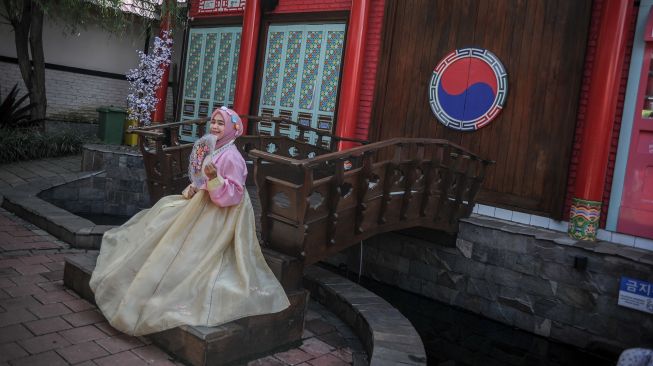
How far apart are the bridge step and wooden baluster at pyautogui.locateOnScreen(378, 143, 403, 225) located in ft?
4.73

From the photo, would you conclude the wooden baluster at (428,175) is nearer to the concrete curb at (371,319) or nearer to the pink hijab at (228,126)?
the concrete curb at (371,319)

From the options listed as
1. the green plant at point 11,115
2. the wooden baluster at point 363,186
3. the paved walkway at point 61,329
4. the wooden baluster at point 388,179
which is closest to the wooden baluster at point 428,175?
the wooden baluster at point 388,179

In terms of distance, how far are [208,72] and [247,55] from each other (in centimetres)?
162

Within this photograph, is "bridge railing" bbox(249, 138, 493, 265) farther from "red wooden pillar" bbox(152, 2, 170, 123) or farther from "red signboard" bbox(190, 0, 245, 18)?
"red wooden pillar" bbox(152, 2, 170, 123)

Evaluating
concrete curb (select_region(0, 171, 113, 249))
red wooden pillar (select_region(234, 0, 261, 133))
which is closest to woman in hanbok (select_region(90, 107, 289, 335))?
concrete curb (select_region(0, 171, 113, 249))

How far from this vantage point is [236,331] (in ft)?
12.2

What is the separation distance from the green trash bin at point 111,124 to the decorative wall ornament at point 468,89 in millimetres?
8029

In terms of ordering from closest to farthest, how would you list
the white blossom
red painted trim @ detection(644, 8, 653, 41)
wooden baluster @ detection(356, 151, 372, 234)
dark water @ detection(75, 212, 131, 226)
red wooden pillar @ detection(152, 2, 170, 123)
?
1. wooden baluster @ detection(356, 151, 372, 234)
2. red painted trim @ detection(644, 8, 653, 41)
3. dark water @ detection(75, 212, 131, 226)
4. the white blossom
5. red wooden pillar @ detection(152, 2, 170, 123)

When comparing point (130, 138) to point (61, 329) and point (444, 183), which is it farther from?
point (61, 329)

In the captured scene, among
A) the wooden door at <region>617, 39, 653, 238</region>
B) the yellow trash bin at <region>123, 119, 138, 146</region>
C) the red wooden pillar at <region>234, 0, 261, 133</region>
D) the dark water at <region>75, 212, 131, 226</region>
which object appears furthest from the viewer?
the yellow trash bin at <region>123, 119, 138, 146</region>

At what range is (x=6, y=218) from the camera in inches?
263

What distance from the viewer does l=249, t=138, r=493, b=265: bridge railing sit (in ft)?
14.5

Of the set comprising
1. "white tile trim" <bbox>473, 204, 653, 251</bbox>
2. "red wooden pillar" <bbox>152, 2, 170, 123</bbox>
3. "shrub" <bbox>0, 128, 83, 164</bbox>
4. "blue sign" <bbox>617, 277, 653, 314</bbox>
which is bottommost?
"blue sign" <bbox>617, 277, 653, 314</bbox>

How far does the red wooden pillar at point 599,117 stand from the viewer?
19.3ft
